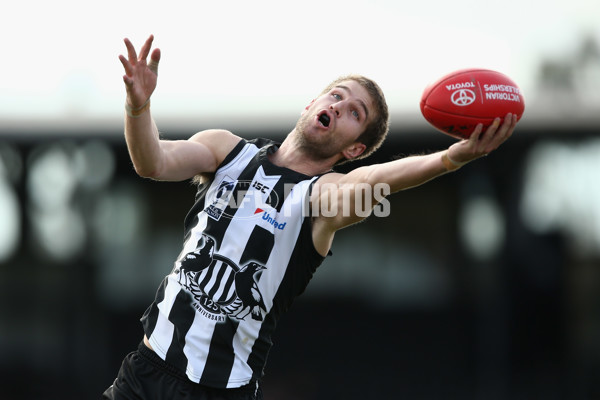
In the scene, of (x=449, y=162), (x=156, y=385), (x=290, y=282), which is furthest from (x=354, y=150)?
(x=156, y=385)

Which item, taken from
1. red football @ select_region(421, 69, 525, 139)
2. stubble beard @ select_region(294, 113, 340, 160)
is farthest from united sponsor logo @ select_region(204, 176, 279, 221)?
red football @ select_region(421, 69, 525, 139)

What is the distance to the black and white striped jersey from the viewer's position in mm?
3598

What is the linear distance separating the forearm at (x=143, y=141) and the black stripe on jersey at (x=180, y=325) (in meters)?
0.63

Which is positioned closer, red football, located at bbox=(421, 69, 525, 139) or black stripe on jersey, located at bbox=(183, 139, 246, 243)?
red football, located at bbox=(421, 69, 525, 139)

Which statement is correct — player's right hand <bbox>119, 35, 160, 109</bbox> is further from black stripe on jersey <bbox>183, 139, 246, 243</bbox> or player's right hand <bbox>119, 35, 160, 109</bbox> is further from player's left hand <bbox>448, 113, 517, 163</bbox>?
player's left hand <bbox>448, 113, 517, 163</bbox>

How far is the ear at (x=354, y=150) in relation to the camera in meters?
4.05

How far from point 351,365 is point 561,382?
2.59 metres

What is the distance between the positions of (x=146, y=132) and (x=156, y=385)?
116 cm

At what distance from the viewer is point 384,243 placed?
10008 mm

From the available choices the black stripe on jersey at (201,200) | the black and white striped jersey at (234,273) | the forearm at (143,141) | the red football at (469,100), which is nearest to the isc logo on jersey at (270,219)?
the black and white striped jersey at (234,273)

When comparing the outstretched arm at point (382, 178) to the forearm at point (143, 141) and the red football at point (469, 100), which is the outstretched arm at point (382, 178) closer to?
the red football at point (469, 100)

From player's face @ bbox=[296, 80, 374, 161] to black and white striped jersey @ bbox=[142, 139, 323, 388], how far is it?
0.24 m

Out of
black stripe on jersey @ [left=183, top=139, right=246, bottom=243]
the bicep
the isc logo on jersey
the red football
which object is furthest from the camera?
black stripe on jersey @ [left=183, top=139, right=246, bottom=243]

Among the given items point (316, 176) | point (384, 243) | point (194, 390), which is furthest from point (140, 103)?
point (384, 243)
